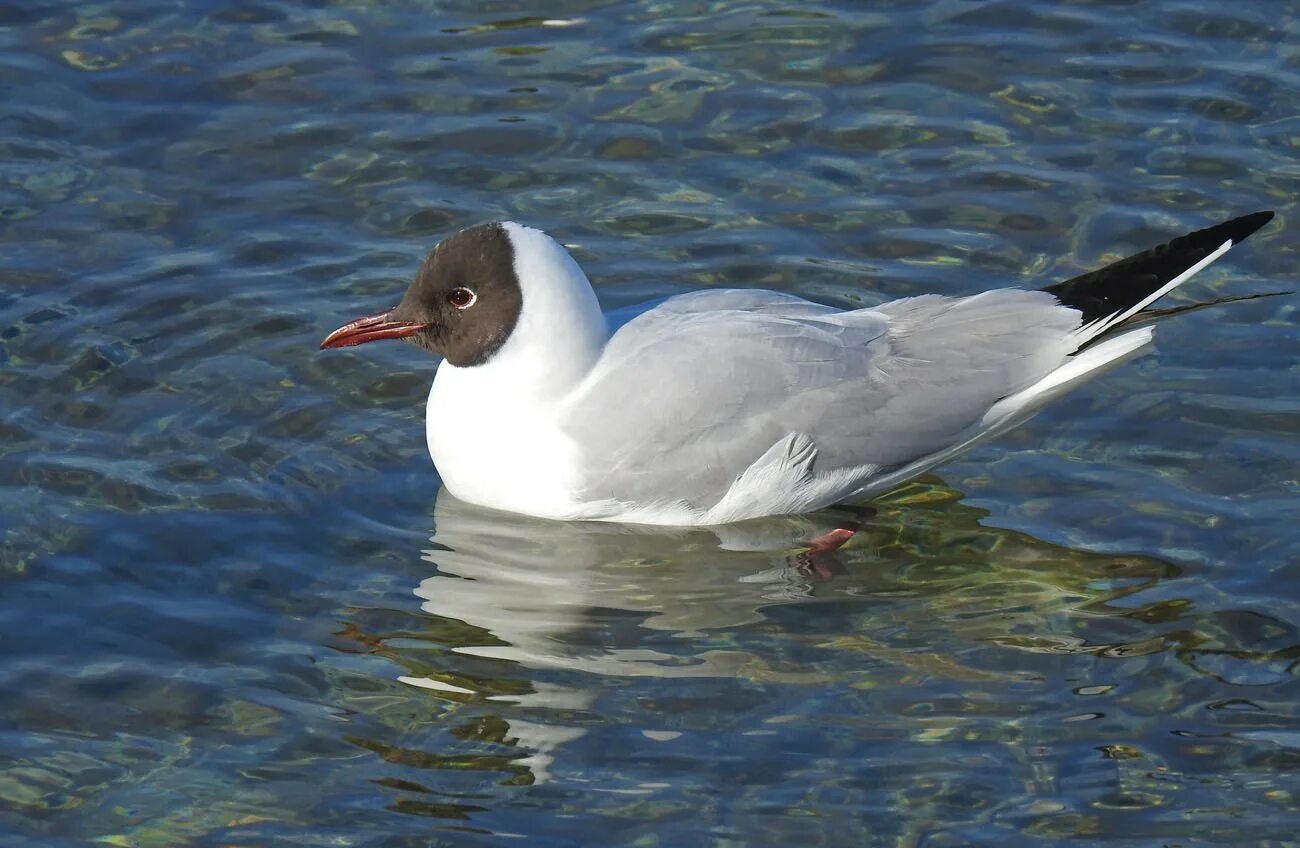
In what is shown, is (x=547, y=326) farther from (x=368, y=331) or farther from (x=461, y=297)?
(x=368, y=331)

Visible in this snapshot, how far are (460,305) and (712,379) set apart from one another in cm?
111

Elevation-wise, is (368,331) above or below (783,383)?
above

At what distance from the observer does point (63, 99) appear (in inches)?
433

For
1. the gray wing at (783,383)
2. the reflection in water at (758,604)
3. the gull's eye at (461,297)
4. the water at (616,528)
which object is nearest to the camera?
the water at (616,528)

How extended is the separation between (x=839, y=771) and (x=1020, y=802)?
0.59m

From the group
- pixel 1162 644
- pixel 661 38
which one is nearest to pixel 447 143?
pixel 661 38

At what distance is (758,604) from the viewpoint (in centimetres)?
775

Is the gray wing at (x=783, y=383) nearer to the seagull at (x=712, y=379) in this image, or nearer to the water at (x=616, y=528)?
the seagull at (x=712, y=379)

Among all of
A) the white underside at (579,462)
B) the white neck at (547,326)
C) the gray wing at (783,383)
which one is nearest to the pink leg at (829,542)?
the white underside at (579,462)

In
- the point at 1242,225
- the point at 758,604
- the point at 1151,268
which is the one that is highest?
the point at 1242,225

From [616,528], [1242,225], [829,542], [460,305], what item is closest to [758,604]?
[829,542]

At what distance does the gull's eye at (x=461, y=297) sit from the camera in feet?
26.9

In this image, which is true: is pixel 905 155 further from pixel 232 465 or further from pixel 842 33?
pixel 232 465

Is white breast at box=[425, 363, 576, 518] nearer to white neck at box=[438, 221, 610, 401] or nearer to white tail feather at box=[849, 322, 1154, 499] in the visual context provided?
white neck at box=[438, 221, 610, 401]
